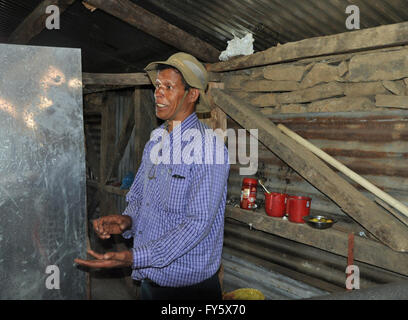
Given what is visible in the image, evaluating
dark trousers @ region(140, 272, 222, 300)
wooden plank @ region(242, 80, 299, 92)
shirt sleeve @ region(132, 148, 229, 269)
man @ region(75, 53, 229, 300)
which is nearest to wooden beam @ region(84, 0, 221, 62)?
wooden plank @ region(242, 80, 299, 92)

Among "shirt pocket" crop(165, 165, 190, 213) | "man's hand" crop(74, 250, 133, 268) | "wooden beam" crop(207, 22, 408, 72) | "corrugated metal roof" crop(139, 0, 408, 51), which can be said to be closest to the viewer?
"man's hand" crop(74, 250, 133, 268)

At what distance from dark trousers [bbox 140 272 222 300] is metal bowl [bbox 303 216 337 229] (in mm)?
1227

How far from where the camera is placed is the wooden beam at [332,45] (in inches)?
109

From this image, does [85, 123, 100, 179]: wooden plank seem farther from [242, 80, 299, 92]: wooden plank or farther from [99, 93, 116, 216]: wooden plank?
[242, 80, 299, 92]: wooden plank

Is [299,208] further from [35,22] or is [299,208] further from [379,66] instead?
[35,22]

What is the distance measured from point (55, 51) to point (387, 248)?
295 cm

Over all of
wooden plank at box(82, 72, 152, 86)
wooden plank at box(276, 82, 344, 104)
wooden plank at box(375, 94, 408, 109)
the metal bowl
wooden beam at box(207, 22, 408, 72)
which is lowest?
the metal bowl

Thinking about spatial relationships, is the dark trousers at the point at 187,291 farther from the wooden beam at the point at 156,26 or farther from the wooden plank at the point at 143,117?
the wooden plank at the point at 143,117

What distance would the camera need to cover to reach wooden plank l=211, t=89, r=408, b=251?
268 centimetres

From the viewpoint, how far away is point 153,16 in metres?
4.14

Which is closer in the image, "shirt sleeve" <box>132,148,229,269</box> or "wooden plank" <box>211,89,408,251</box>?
"shirt sleeve" <box>132,148,229,269</box>

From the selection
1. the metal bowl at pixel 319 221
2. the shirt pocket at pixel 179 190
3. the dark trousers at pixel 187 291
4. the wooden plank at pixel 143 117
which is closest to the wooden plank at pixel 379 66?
the metal bowl at pixel 319 221

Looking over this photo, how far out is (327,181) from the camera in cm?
307
